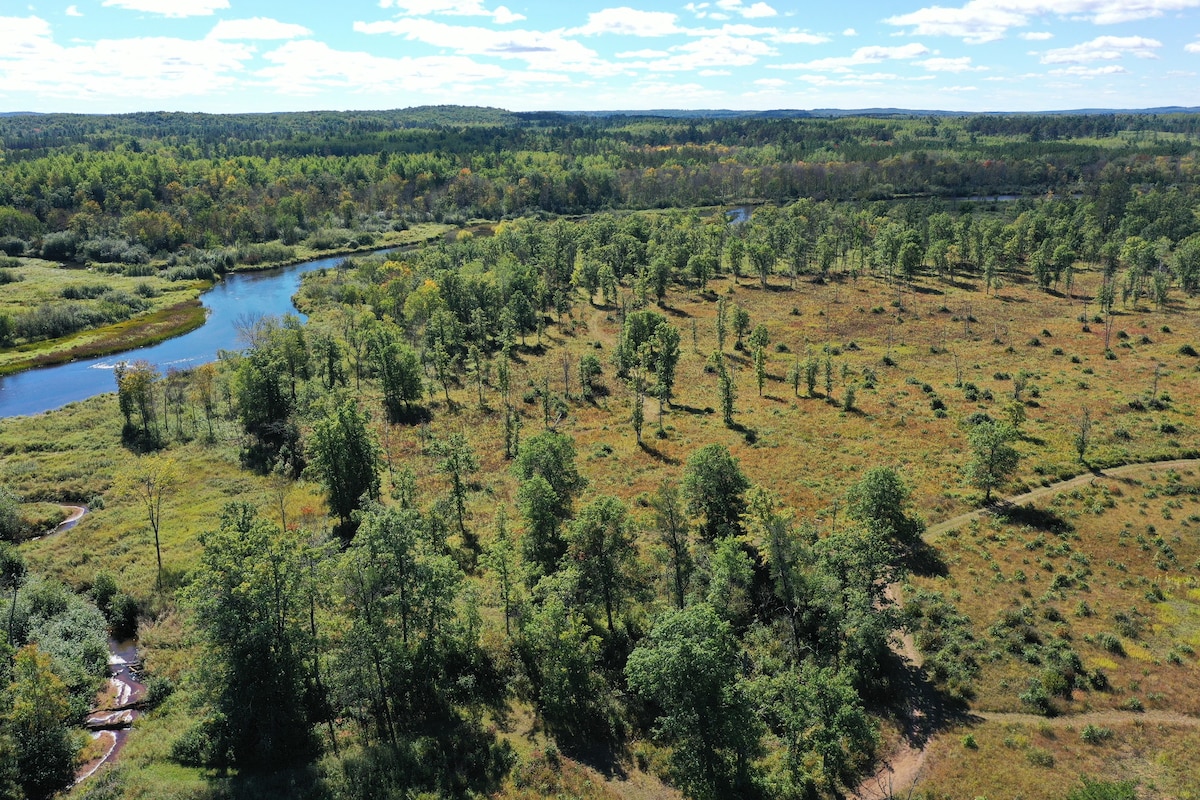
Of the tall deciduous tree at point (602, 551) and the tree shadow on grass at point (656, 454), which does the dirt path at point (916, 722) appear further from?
the tree shadow on grass at point (656, 454)

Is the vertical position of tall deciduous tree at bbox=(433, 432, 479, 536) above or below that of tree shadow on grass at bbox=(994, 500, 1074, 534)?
above

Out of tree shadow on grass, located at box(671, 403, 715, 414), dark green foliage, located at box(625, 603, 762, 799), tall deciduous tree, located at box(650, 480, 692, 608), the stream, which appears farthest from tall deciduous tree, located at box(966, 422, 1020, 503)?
the stream

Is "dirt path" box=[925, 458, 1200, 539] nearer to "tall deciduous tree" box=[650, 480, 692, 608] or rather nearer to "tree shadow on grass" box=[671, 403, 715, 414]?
"tall deciduous tree" box=[650, 480, 692, 608]

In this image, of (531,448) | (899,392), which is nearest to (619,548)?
(531,448)

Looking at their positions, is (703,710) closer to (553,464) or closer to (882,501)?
(553,464)

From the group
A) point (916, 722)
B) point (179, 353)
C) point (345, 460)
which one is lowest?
point (916, 722)

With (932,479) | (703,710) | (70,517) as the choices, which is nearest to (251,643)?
(703,710)

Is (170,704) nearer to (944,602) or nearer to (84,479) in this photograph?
(84,479)

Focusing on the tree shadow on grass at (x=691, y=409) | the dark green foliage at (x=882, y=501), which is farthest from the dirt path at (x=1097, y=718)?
the tree shadow on grass at (x=691, y=409)
